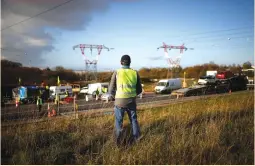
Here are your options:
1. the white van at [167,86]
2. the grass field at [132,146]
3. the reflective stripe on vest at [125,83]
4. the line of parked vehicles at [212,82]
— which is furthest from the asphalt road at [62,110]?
the white van at [167,86]

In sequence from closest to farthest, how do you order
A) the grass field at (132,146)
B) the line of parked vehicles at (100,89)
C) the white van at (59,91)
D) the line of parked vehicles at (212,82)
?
the grass field at (132,146) → the line of parked vehicles at (100,89) → the line of parked vehicles at (212,82) → the white van at (59,91)

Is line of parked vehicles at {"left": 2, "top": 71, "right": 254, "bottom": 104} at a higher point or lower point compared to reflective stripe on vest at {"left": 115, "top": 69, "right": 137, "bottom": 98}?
lower

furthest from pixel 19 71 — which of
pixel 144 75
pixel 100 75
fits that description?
pixel 144 75

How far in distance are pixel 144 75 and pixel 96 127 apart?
2266 inches

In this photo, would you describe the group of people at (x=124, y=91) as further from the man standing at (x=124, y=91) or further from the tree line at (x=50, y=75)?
the tree line at (x=50, y=75)

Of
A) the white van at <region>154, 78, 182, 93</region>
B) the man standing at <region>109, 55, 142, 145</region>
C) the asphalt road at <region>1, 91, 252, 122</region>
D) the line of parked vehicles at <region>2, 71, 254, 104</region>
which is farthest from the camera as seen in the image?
the white van at <region>154, 78, 182, 93</region>

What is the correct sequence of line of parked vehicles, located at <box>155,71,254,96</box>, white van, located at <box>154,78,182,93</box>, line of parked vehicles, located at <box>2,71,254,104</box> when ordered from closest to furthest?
line of parked vehicles, located at <box>2,71,254,104</box> → line of parked vehicles, located at <box>155,71,254,96</box> → white van, located at <box>154,78,182,93</box>

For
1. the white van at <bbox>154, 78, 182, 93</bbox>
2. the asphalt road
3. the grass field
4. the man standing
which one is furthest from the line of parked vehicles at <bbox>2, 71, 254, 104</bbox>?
the man standing

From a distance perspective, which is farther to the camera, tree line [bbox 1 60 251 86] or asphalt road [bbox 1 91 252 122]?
tree line [bbox 1 60 251 86]

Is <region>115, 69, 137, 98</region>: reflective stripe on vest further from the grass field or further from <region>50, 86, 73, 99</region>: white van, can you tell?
<region>50, 86, 73, 99</region>: white van

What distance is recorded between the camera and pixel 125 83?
4.82 m

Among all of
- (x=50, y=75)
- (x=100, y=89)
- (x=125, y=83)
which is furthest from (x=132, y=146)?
(x=50, y=75)

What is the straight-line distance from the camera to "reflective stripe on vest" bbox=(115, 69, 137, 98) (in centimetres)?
482

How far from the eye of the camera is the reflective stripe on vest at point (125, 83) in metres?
4.82
